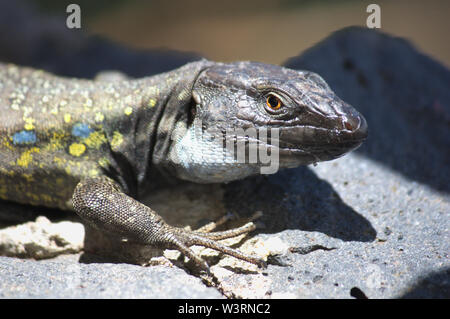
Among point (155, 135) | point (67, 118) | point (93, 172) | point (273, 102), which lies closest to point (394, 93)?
point (273, 102)

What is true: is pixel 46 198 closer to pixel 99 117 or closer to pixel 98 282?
A: pixel 99 117

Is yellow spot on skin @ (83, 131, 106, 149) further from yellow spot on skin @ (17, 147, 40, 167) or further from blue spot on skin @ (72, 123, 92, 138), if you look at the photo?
yellow spot on skin @ (17, 147, 40, 167)

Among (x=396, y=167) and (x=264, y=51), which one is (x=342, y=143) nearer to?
(x=396, y=167)

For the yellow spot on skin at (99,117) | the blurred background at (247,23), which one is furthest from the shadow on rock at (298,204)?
the blurred background at (247,23)

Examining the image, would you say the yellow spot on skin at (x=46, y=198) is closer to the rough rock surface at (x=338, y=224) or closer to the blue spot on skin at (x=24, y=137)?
the blue spot on skin at (x=24, y=137)

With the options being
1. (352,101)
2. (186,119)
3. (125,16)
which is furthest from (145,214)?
(125,16)

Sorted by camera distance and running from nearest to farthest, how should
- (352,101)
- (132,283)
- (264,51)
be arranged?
(132,283) → (352,101) → (264,51)
